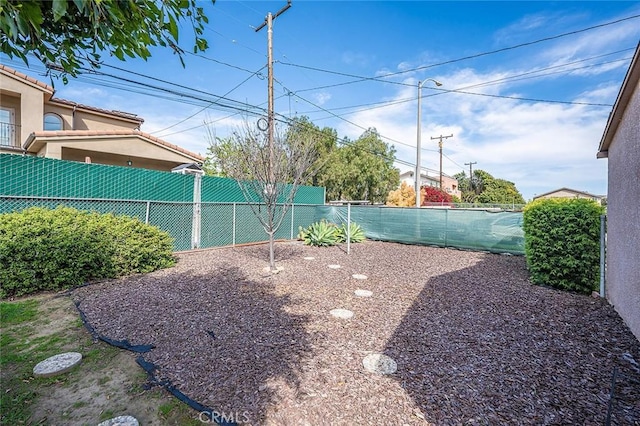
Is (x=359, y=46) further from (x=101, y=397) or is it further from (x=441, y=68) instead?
(x=101, y=397)

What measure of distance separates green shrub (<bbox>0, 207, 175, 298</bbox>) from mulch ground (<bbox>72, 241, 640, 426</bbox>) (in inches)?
13.7

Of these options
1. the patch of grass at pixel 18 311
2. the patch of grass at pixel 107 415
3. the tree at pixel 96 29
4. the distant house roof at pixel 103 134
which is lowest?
the patch of grass at pixel 107 415

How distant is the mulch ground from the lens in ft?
6.26

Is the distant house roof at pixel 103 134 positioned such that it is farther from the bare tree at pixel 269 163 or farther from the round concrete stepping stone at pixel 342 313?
the round concrete stepping stone at pixel 342 313

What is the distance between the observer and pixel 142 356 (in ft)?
8.27

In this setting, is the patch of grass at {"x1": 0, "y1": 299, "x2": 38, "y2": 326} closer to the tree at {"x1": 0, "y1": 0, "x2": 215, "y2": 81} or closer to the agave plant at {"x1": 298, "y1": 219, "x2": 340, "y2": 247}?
the tree at {"x1": 0, "y1": 0, "x2": 215, "y2": 81}

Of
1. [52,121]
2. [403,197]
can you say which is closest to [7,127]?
[52,121]

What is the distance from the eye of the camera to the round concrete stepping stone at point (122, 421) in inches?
68.2

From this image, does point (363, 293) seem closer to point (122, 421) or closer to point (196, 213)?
point (122, 421)

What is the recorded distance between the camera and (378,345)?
2.78m

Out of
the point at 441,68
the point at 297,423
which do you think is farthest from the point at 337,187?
the point at 297,423

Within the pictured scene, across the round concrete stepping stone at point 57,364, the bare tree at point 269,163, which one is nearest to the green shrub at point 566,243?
the bare tree at point 269,163

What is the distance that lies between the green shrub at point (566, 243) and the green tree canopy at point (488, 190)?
37194 mm

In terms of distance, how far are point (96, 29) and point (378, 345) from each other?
3105 mm
